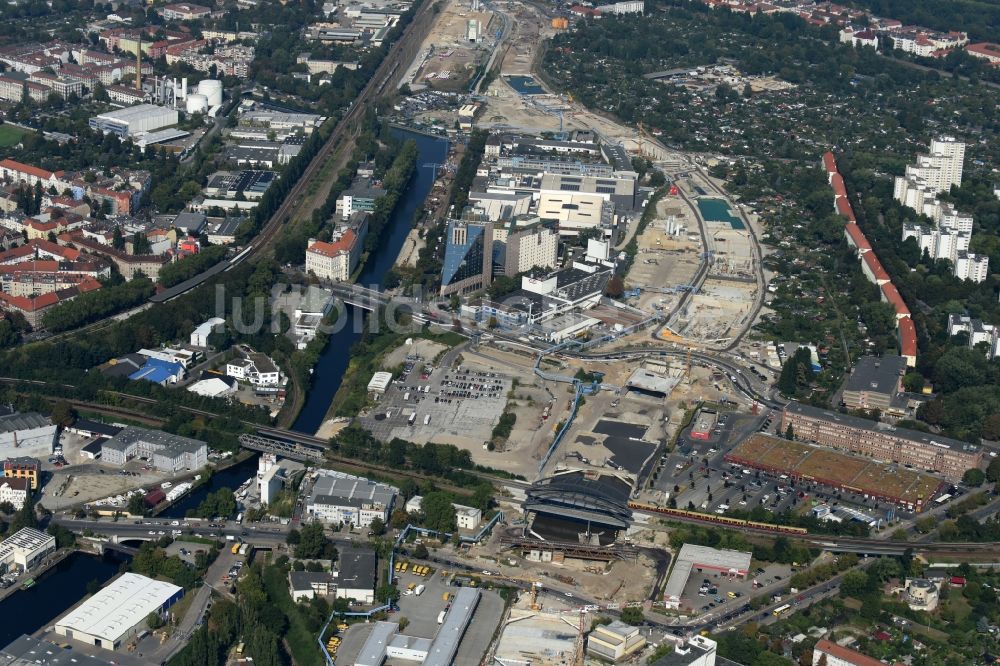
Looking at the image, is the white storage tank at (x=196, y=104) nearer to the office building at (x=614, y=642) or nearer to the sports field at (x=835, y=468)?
the sports field at (x=835, y=468)

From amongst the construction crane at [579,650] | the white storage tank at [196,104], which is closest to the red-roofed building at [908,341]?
the construction crane at [579,650]

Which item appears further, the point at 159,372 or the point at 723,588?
the point at 159,372

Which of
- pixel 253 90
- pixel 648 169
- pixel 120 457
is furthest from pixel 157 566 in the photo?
pixel 253 90

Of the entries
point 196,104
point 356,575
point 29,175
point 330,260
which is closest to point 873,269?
point 330,260

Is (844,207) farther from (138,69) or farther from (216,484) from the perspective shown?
(138,69)

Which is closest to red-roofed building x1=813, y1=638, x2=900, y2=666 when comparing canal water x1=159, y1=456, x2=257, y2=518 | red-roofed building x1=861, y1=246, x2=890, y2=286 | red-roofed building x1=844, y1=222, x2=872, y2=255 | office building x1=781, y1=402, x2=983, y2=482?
office building x1=781, y1=402, x2=983, y2=482
